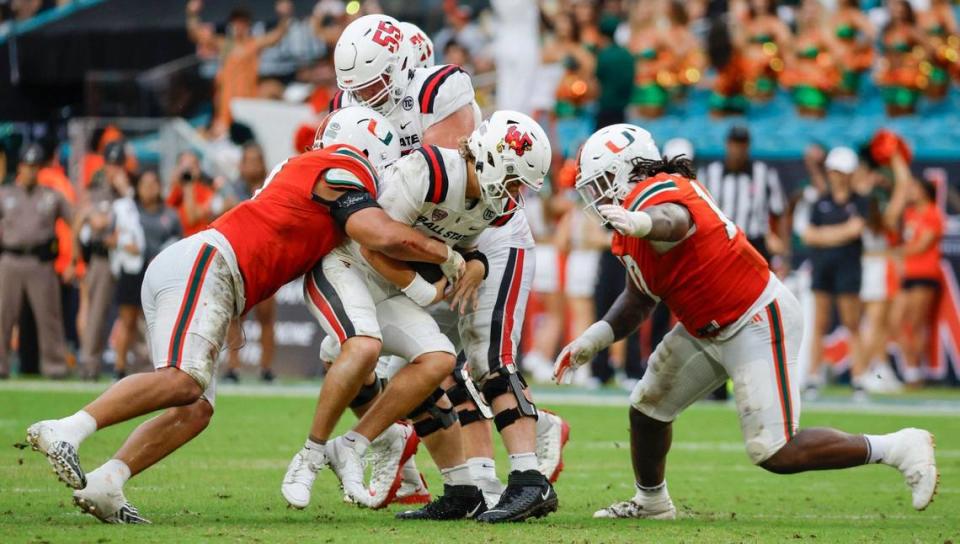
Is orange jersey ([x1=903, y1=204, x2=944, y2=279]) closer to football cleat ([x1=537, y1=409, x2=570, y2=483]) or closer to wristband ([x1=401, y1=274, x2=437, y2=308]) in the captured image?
football cleat ([x1=537, y1=409, x2=570, y2=483])

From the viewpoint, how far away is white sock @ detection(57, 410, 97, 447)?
18.6 ft

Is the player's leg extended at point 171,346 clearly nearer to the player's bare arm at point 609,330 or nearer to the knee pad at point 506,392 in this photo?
the knee pad at point 506,392

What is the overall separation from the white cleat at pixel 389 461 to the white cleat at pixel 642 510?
0.93 m

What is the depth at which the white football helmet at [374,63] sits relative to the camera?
694 centimetres

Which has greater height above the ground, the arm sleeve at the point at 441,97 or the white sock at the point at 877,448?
the arm sleeve at the point at 441,97

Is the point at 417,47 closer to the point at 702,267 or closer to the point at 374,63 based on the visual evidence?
the point at 374,63

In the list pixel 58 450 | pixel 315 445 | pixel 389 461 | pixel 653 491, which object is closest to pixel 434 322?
pixel 315 445

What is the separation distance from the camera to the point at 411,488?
7242mm

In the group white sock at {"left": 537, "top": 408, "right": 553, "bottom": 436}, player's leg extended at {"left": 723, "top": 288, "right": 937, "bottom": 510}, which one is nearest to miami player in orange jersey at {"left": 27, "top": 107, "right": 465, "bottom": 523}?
player's leg extended at {"left": 723, "top": 288, "right": 937, "bottom": 510}

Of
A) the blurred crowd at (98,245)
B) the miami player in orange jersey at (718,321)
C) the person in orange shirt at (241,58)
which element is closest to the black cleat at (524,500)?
the miami player in orange jersey at (718,321)

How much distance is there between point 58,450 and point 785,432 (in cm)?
283

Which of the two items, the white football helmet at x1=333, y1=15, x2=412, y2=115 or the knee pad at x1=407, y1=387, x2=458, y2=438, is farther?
the white football helmet at x1=333, y1=15, x2=412, y2=115

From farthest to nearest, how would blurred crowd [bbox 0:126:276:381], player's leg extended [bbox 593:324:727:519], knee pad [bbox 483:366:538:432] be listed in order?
blurred crowd [bbox 0:126:276:381] → player's leg extended [bbox 593:324:727:519] → knee pad [bbox 483:366:538:432]

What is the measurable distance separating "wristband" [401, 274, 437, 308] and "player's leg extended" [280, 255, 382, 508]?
0.16 metres
